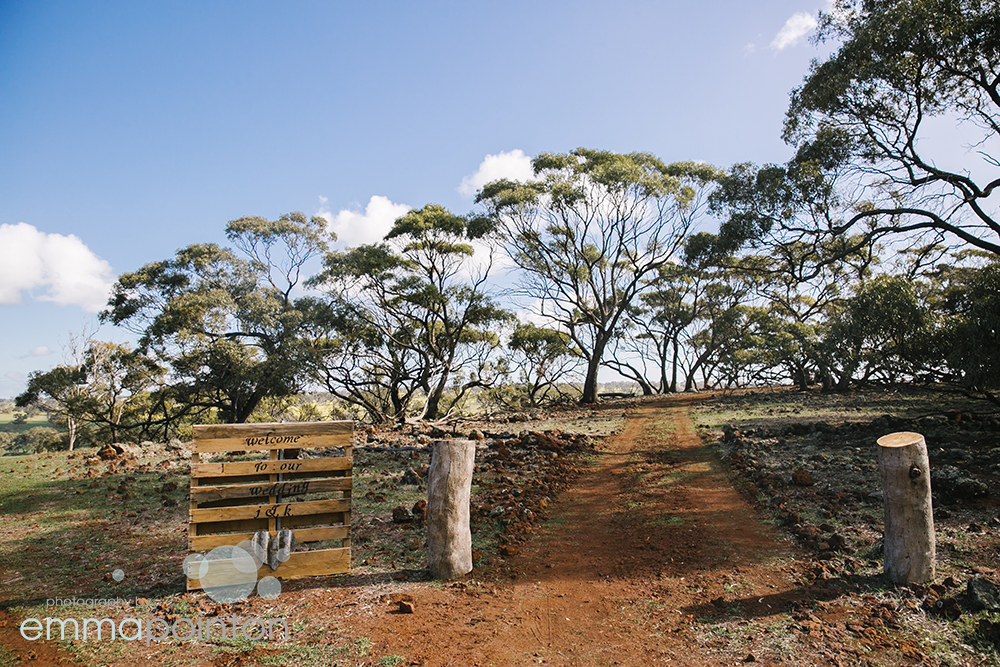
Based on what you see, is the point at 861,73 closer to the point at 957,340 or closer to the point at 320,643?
the point at 957,340

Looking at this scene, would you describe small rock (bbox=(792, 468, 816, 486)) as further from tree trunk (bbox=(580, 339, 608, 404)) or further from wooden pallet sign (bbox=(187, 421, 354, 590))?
tree trunk (bbox=(580, 339, 608, 404))

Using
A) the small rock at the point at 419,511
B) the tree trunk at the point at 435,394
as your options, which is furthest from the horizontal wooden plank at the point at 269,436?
the tree trunk at the point at 435,394

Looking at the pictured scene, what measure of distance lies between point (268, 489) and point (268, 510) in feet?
0.60

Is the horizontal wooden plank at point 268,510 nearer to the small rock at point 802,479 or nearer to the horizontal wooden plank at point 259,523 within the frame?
the horizontal wooden plank at point 259,523

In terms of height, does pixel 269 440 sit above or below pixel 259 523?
above

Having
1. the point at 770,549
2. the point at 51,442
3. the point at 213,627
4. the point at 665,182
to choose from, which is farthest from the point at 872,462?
the point at 51,442

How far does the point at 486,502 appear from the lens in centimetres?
705

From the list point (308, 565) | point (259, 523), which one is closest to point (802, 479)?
point (308, 565)

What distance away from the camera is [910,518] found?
432 centimetres

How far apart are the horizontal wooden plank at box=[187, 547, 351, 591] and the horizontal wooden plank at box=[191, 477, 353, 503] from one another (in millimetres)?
542

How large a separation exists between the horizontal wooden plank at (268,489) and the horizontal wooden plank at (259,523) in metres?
0.22

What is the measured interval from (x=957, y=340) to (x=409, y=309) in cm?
1711

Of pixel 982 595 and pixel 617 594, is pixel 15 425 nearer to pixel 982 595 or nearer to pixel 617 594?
pixel 617 594

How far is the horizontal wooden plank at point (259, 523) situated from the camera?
4.72m
